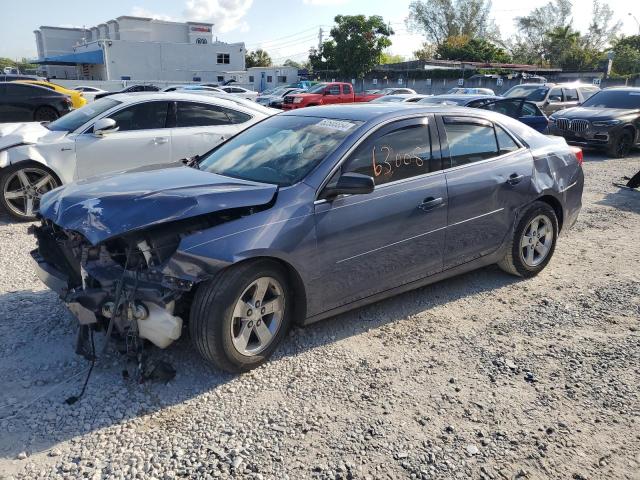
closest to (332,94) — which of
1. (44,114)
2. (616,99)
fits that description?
(616,99)

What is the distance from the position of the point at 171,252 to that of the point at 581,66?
68.7 metres

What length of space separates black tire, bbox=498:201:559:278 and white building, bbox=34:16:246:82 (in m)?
52.4

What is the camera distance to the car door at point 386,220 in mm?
3660

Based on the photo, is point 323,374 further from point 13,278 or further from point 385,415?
point 13,278

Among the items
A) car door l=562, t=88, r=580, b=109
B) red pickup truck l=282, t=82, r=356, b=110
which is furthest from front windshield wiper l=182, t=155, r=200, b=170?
red pickup truck l=282, t=82, r=356, b=110

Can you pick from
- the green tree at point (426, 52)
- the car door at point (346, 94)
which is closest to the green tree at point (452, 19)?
the green tree at point (426, 52)

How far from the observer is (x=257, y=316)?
11.2ft

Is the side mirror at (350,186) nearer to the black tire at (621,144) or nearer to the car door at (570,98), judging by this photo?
the black tire at (621,144)

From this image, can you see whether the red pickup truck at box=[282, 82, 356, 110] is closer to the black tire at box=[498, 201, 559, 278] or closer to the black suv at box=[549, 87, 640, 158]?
the black suv at box=[549, 87, 640, 158]

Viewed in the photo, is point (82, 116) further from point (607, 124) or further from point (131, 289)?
point (607, 124)

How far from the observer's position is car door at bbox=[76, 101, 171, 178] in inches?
277

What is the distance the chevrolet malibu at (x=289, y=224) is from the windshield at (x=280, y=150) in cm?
2

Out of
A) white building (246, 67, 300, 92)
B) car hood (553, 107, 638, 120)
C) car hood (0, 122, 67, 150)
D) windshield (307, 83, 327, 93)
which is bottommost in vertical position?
car hood (553, 107, 638, 120)

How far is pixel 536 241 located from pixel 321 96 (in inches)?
900
